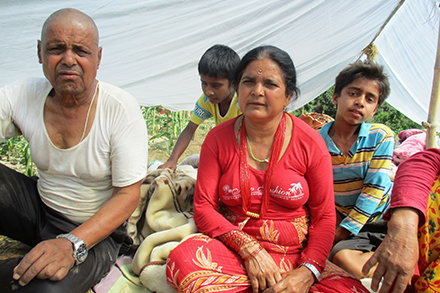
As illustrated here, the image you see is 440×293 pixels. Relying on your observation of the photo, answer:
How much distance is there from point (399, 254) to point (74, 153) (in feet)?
5.26

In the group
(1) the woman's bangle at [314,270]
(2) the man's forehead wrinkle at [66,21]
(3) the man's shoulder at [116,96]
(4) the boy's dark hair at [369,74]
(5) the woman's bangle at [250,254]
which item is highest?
(4) the boy's dark hair at [369,74]

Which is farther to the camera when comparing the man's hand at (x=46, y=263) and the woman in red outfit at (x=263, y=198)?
the woman in red outfit at (x=263, y=198)

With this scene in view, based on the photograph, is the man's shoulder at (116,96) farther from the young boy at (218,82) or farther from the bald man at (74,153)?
the young boy at (218,82)

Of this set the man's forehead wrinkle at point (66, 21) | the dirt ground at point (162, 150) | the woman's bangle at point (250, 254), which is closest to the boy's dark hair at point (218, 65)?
the man's forehead wrinkle at point (66, 21)

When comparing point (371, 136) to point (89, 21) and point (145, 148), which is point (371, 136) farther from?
point (89, 21)

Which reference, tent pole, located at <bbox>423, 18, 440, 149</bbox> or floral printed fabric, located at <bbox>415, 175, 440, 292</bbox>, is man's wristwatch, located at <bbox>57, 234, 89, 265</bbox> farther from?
tent pole, located at <bbox>423, 18, 440, 149</bbox>

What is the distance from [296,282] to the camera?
1435 millimetres

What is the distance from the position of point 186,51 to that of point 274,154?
5.89 feet

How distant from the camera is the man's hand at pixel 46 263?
1.34 metres

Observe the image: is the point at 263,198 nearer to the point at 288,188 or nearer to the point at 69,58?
the point at 288,188

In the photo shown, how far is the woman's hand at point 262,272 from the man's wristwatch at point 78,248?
0.81 metres

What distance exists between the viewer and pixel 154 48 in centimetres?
285

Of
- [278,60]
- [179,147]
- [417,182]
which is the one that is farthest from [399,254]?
[179,147]

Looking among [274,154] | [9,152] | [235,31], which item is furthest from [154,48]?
[9,152]
